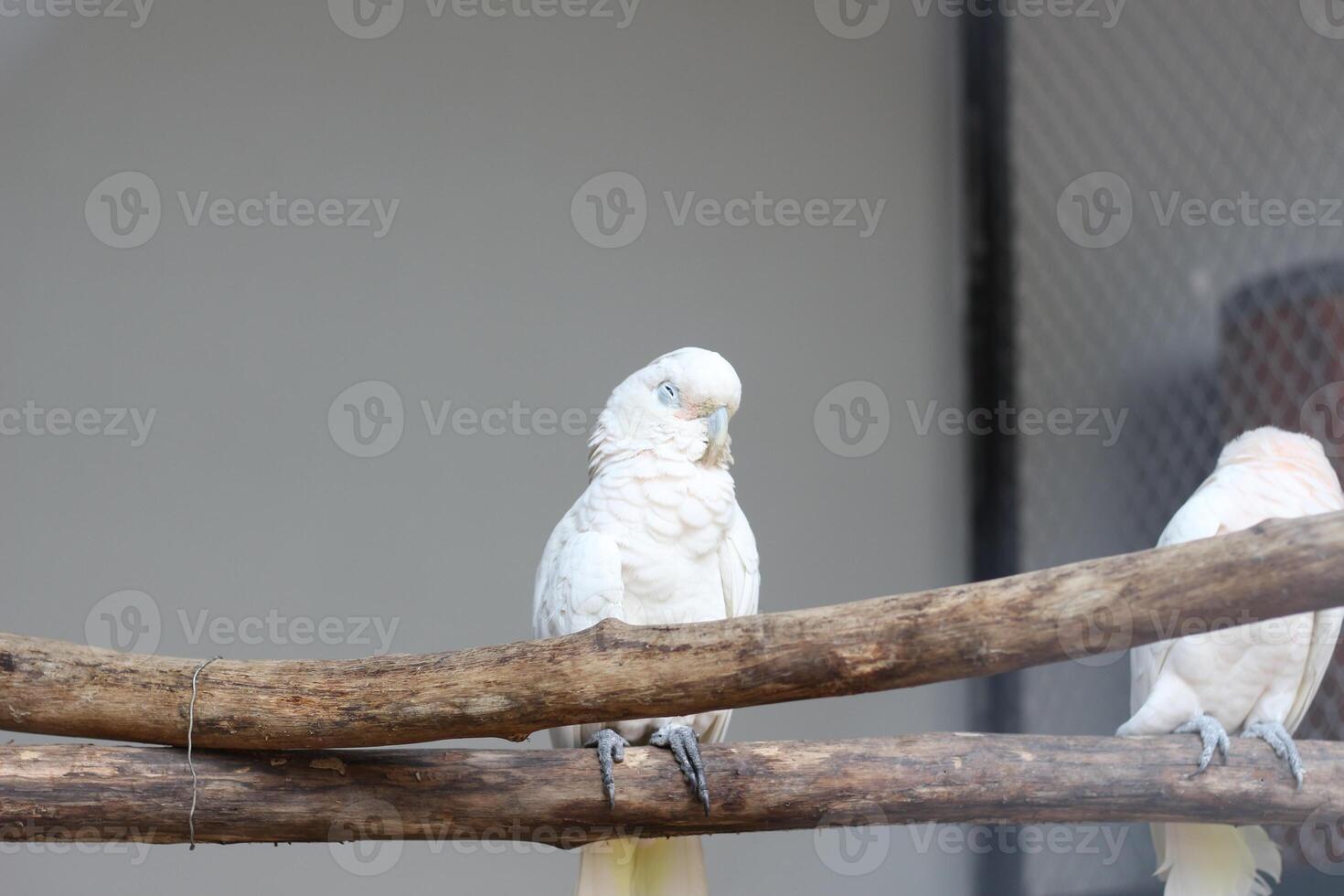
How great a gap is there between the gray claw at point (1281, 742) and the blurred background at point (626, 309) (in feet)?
3.16

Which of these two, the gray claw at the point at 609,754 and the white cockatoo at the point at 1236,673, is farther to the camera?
the white cockatoo at the point at 1236,673

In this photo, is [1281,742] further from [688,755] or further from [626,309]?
[626,309]

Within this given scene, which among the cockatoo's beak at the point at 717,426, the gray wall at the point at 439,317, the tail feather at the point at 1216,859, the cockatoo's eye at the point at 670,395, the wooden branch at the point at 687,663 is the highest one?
the gray wall at the point at 439,317

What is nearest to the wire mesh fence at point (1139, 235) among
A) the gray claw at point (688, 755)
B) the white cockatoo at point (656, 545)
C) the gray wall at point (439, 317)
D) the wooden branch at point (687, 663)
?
the gray wall at point (439, 317)

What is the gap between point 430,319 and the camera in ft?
9.86

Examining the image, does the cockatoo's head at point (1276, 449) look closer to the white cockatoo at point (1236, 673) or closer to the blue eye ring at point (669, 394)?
the white cockatoo at point (1236, 673)

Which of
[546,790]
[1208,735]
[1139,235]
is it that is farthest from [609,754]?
[1139,235]

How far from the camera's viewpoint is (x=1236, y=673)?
86.0 inches

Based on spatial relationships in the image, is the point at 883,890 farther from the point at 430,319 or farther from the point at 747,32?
the point at 747,32

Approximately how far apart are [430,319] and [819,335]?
3.52ft

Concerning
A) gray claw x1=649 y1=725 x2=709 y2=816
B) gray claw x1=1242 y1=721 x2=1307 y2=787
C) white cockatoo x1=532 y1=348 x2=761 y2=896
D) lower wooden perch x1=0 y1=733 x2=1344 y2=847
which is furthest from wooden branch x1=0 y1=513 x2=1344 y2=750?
gray claw x1=1242 y1=721 x2=1307 y2=787

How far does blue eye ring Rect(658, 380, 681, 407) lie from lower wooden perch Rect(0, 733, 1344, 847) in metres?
0.61

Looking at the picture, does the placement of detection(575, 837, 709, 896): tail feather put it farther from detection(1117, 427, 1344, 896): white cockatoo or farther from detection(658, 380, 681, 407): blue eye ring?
detection(1117, 427, 1344, 896): white cockatoo

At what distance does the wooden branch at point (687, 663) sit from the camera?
1.31 m
